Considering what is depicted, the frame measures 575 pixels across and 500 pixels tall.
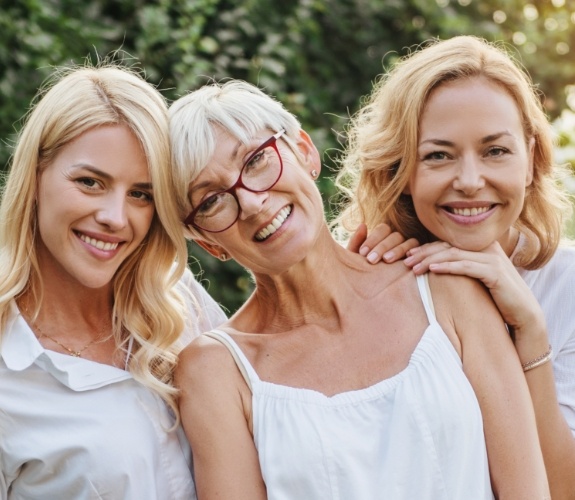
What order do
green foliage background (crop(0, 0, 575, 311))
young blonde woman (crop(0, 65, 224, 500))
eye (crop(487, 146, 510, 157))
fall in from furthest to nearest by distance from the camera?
1. green foliage background (crop(0, 0, 575, 311))
2. eye (crop(487, 146, 510, 157))
3. young blonde woman (crop(0, 65, 224, 500))

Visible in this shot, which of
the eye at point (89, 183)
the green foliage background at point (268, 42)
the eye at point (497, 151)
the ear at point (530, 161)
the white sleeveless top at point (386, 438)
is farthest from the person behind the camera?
the green foliage background at point (268, 42)

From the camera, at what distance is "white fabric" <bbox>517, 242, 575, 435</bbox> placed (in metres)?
3.16

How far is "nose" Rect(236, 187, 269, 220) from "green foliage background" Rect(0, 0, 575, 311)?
45.0 inches

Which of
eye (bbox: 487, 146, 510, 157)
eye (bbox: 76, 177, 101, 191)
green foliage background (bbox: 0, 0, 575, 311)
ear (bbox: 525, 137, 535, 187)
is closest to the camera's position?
eye (bbox: 76, 177, 101, 191)

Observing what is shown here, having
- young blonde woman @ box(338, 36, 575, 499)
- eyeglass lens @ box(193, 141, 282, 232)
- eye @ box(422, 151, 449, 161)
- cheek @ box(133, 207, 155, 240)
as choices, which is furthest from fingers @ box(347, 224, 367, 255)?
cheek @ box(133, 207, 155, 240)

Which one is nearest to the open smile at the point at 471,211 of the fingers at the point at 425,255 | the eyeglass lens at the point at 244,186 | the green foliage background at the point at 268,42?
the fingers at the point at 425,255

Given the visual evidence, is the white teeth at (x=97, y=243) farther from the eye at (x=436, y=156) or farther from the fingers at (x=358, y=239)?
the eye at (x=436, y=156)

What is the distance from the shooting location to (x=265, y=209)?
297 centimetres

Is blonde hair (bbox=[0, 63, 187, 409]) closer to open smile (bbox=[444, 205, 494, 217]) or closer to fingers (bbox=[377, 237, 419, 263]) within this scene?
fingers (bbox=[377, 237, 419, 263])

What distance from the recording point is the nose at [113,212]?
296 centimetres

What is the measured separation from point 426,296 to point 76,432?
1.06m

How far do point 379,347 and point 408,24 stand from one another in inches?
151

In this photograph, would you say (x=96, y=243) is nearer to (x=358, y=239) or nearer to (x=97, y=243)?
(x=97, y=243)

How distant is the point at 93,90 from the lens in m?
3.07
